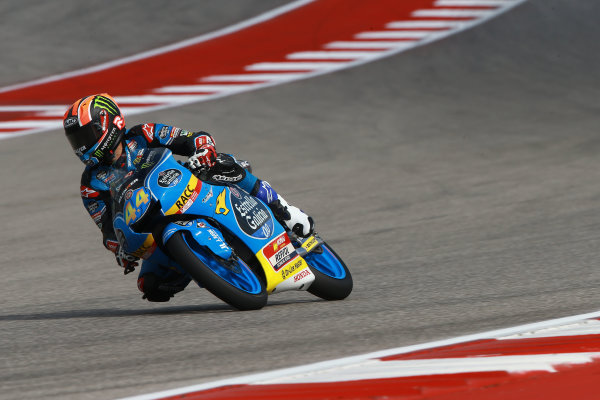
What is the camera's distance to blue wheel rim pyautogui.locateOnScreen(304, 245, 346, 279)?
19.7ft

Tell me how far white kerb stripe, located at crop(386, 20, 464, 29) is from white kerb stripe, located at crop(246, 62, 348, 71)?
8.11 ft

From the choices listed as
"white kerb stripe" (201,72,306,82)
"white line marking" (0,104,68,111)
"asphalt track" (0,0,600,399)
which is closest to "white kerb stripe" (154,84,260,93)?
"white kerb stripe" (201,72,306,82)

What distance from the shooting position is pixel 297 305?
5.83 m

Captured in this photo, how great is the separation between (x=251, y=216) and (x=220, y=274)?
1.60 ft

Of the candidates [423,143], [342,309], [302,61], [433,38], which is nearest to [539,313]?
[342,309]

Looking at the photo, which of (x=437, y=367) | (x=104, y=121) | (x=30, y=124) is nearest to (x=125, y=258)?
(x=104, y=121)

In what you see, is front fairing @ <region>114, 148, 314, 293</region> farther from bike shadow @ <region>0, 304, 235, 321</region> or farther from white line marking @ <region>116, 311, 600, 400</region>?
white line marking @ <region>116, 311, 600, 400</region>

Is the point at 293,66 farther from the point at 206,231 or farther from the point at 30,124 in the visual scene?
the point at 206,231

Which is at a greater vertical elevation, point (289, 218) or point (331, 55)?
point (289, 218)

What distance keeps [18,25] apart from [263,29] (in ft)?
→ 14.3

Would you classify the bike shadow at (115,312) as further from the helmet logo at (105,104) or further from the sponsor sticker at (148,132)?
the helmet logo at (105,104)

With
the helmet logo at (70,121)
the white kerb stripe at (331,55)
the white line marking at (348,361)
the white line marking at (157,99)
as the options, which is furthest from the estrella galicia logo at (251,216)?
the white kerb stripe at (331,55)

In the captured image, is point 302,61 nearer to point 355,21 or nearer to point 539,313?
point 355,21

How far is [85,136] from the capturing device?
5434 millimetres
